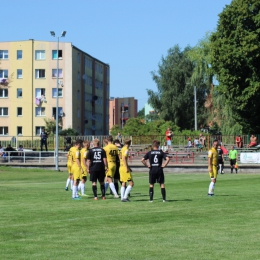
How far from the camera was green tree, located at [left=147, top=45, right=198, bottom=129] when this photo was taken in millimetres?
104500

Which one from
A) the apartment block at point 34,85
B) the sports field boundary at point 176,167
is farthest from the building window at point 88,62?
the sports field boundary at point 176,167

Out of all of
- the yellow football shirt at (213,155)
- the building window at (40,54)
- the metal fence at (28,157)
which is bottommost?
the metal fence at (28,157)

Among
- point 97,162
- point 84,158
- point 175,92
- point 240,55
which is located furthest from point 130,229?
point 175,92

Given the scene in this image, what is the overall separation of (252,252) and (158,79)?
9725 centimetres

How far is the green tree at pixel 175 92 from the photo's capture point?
104500mm

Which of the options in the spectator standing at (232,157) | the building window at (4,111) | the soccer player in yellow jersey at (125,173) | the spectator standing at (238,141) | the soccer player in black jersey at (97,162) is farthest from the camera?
the building window at (4,111)

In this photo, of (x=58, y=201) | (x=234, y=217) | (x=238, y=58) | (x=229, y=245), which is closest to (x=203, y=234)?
(x=229, y=245)

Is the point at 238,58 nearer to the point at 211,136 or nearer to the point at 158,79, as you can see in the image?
the point at 211,136

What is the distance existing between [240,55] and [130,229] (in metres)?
47.4

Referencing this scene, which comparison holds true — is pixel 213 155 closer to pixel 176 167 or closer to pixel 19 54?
pixel 176 167

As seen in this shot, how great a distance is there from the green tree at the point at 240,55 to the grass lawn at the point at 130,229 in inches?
1530

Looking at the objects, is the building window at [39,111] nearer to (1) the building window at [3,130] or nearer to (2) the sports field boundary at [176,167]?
(1) the building window at [3,130]

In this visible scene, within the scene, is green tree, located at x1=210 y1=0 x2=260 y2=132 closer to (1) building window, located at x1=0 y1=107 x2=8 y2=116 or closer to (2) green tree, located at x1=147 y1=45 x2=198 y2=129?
(2) green tree, located at x1=147 y1=45 x2=198 y2=129

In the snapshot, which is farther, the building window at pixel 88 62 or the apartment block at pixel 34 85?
the building window at pixel 88 62
